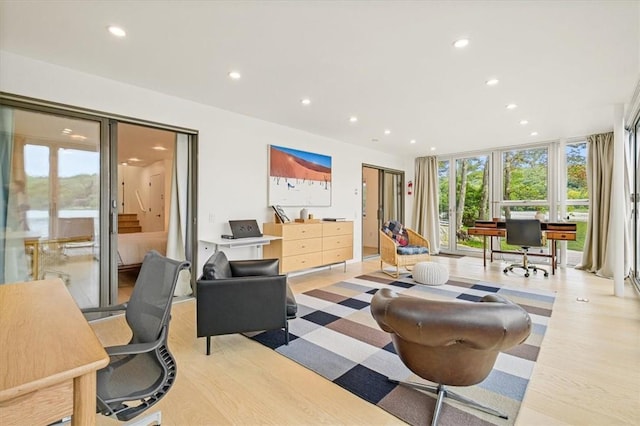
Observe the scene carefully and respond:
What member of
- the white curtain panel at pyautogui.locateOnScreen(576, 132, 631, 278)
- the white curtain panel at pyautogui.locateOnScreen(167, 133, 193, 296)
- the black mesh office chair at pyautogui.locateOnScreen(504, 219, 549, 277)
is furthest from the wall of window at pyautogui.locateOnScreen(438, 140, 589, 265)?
the white curtain panel at pyautogui.locateOnScreen(167, 133, 193, 296)

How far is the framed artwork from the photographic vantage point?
480cm

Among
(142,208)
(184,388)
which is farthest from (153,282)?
(142,208)

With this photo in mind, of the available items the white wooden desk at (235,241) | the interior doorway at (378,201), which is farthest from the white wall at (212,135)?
the interior doorway at (378,201)

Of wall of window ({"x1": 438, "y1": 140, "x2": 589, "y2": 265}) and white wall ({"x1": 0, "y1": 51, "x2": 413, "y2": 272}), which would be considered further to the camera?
wall of window ({"x1": 438, "y1": 140, "x2": 589, "y2": 265})

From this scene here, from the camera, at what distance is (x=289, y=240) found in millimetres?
4438

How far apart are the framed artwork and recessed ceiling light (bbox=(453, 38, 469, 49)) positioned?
9.86 ft

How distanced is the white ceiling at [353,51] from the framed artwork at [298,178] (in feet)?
2.95

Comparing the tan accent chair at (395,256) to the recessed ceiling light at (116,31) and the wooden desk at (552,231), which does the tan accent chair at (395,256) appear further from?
the recessed ceiling light at (116,31)

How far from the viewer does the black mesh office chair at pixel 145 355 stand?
121 centimetres

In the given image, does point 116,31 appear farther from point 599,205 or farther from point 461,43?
point 599,205

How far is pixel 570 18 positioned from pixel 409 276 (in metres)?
3.88

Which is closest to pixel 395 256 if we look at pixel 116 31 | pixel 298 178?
pixel 298 178

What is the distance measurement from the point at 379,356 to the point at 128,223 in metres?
7.62

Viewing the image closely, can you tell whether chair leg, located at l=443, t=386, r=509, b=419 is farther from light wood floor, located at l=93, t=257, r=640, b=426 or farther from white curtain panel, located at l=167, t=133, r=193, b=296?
white curtain panel, located at l=167, t=133, r=193, b=296
